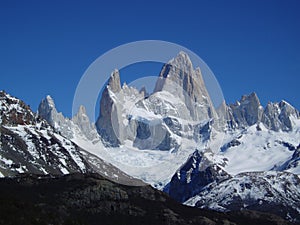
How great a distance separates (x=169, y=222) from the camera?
19988 centimetres

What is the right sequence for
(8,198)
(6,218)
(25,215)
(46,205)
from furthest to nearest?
(46,205), (8,198), (25,215), (6,218)

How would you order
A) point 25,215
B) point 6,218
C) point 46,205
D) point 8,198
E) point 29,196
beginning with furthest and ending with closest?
point 29,196 → point 46,205 → point 8,198 → point 25,215 → point 6,218

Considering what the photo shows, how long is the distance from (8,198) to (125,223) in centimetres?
4221

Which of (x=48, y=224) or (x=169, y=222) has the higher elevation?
(x=169, y=222)

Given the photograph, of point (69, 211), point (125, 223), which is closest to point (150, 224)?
point (125, 223)

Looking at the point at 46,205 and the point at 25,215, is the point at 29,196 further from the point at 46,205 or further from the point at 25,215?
the point at 25,215

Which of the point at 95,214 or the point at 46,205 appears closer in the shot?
the point at 46,205

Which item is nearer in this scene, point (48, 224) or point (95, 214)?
point (48, 224)

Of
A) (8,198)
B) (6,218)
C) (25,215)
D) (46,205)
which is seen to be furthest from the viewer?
(46,205)

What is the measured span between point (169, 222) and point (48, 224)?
7027 centimetres

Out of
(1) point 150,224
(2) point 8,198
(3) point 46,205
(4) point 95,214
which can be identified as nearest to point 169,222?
(1) point 150,224

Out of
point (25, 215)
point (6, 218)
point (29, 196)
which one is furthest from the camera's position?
point (29, 196)

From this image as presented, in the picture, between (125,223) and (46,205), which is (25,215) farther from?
(125,223)

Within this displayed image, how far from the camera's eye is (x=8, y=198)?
15875 centimetres
